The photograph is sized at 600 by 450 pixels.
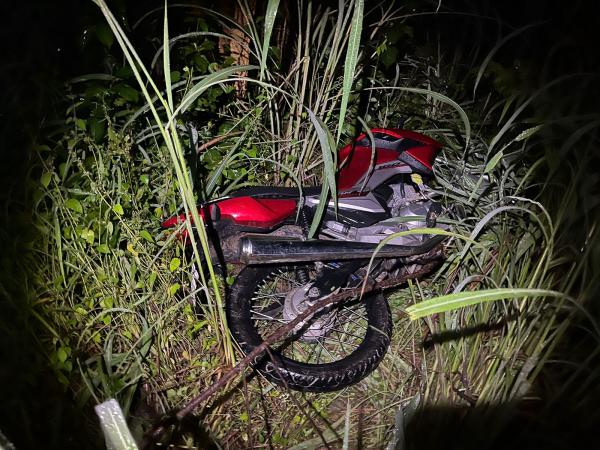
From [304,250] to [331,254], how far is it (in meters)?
0.09

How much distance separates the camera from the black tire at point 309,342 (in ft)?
4.75

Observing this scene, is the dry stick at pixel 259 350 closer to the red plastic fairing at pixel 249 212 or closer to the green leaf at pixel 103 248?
the red plastic fairing at pixel 249 212

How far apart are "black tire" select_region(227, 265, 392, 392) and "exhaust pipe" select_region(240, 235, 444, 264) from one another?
21 cm

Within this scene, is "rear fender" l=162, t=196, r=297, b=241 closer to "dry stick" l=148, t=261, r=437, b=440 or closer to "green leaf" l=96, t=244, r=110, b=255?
"green leaf" l=96, t=244, r=110, b=255

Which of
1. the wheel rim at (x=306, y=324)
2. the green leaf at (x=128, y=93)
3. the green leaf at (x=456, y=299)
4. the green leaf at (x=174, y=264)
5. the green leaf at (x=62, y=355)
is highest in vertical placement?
the green leaf at (x=128, y=93)

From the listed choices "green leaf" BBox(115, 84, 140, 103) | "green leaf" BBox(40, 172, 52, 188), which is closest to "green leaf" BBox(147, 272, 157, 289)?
"green leaf" BBox(40, 172, 52, 188)

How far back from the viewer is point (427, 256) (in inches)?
64.6

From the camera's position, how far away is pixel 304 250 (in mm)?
1426

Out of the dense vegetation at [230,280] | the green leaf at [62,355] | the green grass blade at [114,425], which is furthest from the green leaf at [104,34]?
the green grass blade at [114,425]

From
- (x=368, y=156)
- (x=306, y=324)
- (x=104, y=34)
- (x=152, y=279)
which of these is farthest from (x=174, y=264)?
(x=368, y=156)

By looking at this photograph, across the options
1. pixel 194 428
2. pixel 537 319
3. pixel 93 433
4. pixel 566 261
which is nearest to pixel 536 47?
pixel 566 261

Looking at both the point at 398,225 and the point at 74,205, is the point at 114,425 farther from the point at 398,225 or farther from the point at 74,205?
the point at 398,225

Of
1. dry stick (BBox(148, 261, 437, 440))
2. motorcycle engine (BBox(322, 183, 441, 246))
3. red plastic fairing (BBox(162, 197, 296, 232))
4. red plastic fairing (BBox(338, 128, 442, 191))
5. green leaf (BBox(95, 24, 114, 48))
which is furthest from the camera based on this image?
red plastic fairing (BBox(338, 128, 442, 191))

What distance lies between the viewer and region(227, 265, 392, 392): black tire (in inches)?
56.9
